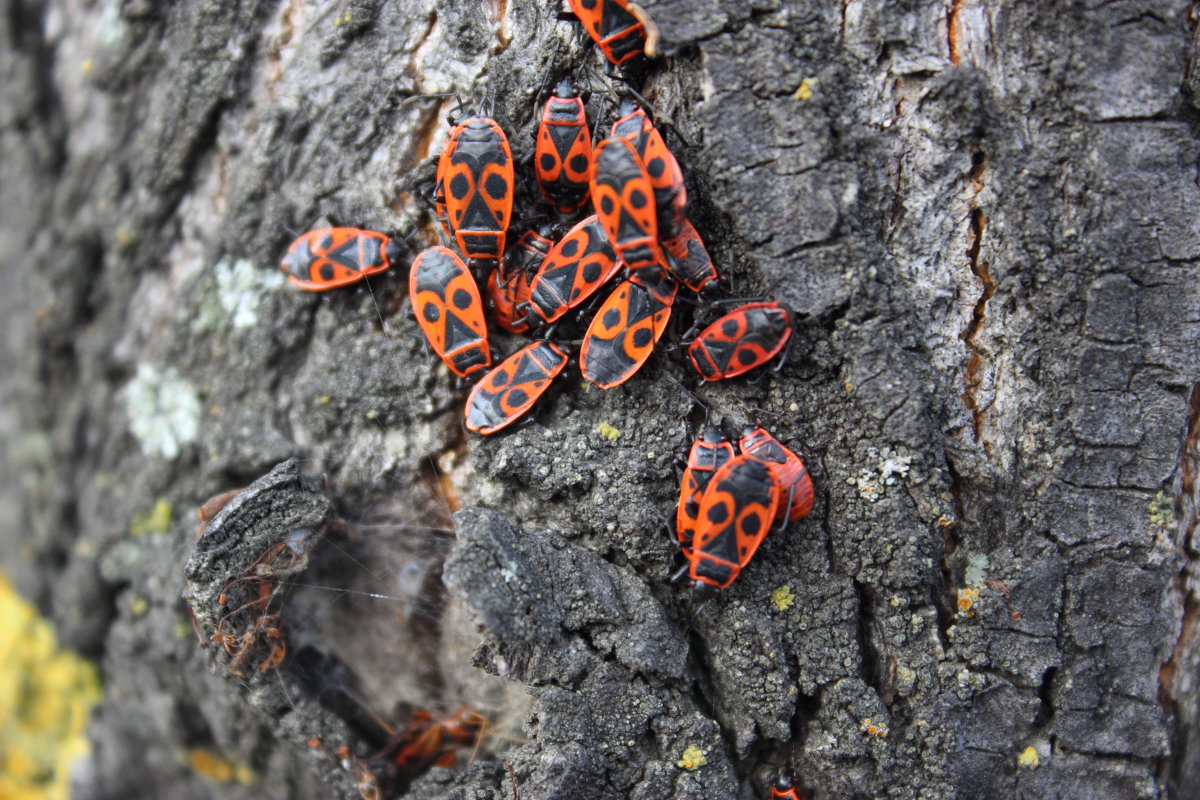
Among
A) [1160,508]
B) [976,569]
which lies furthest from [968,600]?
[1160,508]

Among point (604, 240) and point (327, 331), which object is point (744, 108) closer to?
point (604, 240)

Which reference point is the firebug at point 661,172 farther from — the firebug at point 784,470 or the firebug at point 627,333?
the firebug at point 784,470

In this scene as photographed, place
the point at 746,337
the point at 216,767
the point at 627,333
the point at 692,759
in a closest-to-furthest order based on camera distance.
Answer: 1. the point at 746,337
2. the point at 692,759
3. the point at 627,333
4. the point at 216,767

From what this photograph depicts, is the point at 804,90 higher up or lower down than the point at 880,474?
higher up

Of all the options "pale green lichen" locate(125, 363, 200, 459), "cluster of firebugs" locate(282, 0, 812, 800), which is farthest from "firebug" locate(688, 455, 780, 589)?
"pale green lichen" locate(125, 363, 200, 459)

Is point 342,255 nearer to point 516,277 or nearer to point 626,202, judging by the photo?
point 516,277
